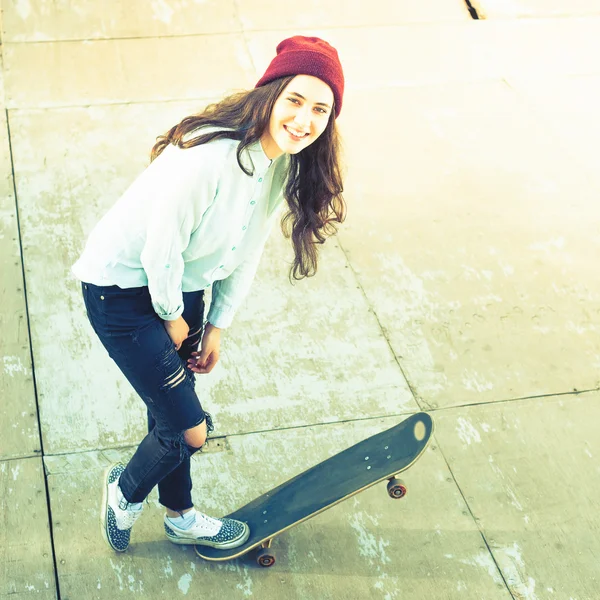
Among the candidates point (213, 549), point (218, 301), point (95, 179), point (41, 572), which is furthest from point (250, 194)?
point (95, 179)

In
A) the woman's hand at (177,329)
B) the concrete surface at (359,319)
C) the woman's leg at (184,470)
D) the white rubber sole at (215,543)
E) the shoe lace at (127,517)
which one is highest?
the woman's hand at (177,329)

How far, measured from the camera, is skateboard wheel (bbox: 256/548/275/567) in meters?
2.79

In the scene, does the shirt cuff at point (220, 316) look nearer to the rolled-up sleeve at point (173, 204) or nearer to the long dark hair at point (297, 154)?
the long dark hair at point (297, 154)

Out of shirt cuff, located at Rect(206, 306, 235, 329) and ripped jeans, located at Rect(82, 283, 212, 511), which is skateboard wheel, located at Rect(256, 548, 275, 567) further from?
shirt cuff, located at Rect(206, 306, 235, 329)

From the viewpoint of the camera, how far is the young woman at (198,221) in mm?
2090

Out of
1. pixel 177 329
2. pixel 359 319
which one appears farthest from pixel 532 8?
pixel 177 329

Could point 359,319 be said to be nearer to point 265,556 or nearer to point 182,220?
point 265,556

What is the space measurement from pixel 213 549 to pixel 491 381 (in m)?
1.55

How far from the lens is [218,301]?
2.59 metres

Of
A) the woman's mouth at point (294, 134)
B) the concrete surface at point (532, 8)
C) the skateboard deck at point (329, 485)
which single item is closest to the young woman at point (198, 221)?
the woman's mouth at point (294, 134)

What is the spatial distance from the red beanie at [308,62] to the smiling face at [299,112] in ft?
0.06

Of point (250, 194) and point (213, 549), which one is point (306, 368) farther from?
point (250, 194)

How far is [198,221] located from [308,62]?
512 millimetres

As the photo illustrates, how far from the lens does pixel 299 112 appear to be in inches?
83.7
